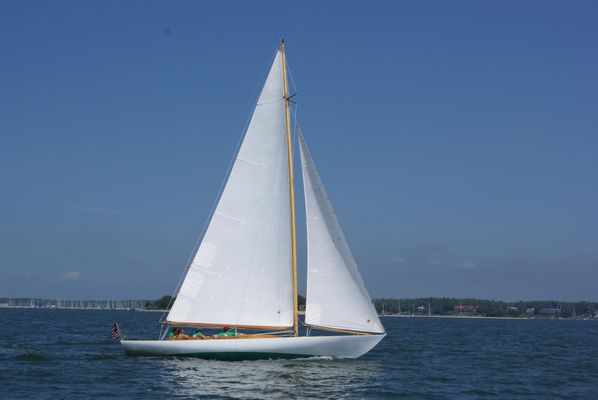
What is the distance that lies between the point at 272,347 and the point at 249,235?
5.62 metres

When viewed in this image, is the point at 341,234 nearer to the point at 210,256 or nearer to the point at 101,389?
the point at 210,256

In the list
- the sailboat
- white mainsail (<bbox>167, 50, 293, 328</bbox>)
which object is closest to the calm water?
the sailboat

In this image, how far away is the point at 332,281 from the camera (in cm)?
3303

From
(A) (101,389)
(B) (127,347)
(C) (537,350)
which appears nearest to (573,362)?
(C) (537,350)

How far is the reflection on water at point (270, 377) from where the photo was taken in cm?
2677

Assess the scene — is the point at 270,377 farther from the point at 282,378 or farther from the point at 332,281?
the point at 332,281

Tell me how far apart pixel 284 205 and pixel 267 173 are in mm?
1770

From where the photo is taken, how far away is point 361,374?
31750 mm

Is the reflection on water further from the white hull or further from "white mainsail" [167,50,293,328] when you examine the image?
"white mainsail" [167,50,293,328]

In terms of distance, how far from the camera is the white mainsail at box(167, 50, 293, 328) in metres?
34.3

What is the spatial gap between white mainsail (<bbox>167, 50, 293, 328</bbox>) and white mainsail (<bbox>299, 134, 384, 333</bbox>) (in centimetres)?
157

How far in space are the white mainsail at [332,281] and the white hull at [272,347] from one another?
2.50 ft

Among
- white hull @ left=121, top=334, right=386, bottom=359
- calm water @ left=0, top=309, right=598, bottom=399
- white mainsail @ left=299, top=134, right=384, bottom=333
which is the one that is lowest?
calm water @ left=0, top=309, right=598, bottom=399

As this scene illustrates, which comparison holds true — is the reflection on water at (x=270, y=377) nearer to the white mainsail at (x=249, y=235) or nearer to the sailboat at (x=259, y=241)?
the sailboat at (x=259, y=241)
